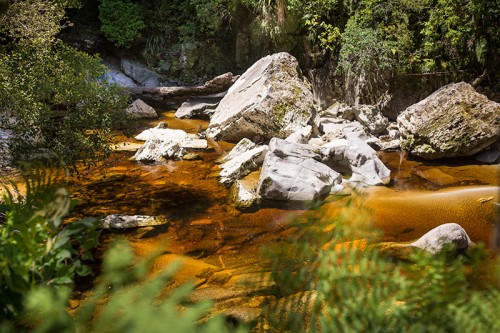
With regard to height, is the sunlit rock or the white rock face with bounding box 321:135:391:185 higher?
the sunlit rock

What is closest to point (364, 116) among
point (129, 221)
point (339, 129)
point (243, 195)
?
point (339, 129)

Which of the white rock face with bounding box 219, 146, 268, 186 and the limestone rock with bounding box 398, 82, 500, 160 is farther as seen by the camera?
the limestone rock with bounding box 398, 82, 500, 160

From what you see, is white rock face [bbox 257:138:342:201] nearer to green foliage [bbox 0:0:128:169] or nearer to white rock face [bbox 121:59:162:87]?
green foliage [bbox 0:0:128:169]

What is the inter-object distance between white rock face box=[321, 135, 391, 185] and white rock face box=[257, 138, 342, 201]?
0.50 meters

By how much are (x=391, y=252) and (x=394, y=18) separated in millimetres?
7025

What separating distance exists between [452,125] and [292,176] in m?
3.48

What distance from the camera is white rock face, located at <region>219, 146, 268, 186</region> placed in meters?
6.47

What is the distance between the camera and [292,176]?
5.78m

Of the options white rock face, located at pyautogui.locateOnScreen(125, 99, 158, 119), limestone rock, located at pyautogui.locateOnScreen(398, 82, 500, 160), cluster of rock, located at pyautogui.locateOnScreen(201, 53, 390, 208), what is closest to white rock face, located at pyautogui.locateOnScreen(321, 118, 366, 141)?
cluster of rock, located at pyautogui.locateOnScreen(201, 53, 390, 208)

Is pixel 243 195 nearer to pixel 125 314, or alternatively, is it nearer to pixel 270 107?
pixel 270 107

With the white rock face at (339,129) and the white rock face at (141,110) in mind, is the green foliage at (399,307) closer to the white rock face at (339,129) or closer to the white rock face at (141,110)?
the white rock face at (339,129)

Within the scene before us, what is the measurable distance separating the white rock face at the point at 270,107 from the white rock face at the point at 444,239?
453 cm

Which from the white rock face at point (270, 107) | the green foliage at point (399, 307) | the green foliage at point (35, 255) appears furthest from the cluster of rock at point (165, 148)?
the green foliage at point (35, 255)

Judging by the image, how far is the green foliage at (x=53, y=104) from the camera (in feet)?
15.7
